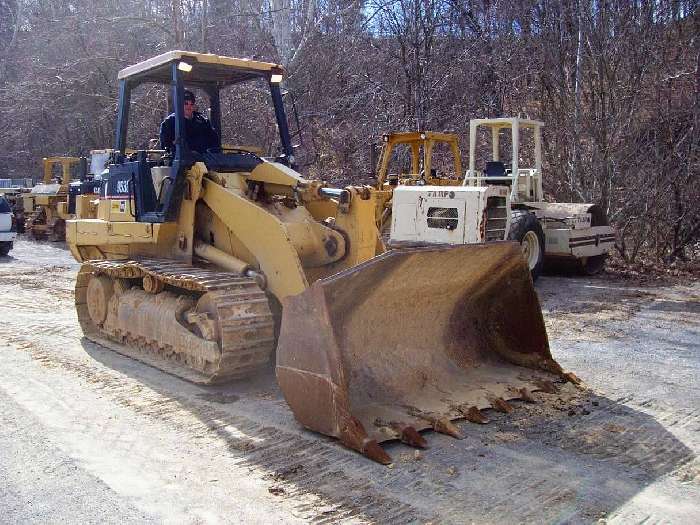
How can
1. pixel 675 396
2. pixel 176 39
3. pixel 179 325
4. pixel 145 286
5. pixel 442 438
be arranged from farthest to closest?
pixel 176 39
pixel 145 286
pixel 179 325
pixel 675 396
pixel 442 438

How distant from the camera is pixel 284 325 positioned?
14.7ft

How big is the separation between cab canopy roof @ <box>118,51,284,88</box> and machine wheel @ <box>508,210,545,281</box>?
466 centimetres

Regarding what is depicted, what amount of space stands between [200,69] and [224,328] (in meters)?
2.71

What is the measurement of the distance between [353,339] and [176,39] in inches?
586

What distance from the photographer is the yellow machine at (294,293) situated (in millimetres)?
4418

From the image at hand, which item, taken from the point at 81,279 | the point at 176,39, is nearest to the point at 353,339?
the point at 81,279

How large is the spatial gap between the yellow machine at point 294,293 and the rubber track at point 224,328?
0.01 metres

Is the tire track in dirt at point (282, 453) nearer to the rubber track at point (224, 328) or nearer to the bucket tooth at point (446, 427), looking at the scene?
the rubber track at point (224, 328)

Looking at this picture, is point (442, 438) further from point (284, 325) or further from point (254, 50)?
point (254, 50)

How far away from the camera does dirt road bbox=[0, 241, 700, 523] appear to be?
11.4 ft

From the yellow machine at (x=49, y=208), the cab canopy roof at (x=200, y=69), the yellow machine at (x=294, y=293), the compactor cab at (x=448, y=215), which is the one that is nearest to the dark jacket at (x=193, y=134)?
the yellow machine at (x=294, y=293)

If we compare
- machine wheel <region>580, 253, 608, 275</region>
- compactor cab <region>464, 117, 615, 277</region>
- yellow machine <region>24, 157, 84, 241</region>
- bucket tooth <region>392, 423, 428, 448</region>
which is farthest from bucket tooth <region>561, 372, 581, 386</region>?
yellow machine <region>24, 157, 84, 241</region>

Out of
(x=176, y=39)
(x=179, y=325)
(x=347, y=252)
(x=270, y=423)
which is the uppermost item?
(x=176, y=39)

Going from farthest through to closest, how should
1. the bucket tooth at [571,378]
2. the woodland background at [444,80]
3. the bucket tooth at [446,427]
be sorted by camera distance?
1. the woodland background at [444,80]
2. the bucket tooth at [571,378]
3. the bucket tooth at [446,427]
